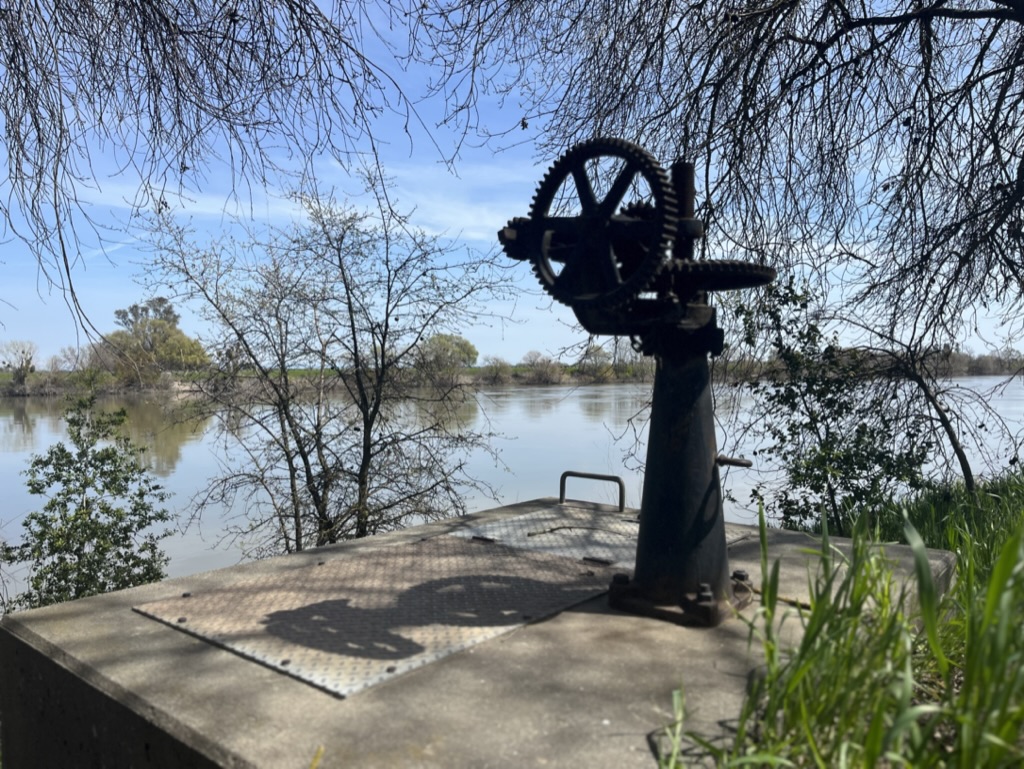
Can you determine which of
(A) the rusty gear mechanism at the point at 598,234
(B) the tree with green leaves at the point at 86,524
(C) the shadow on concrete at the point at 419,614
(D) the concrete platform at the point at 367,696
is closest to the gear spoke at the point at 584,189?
(A) the rusty gear mechanism at the point at 598,234

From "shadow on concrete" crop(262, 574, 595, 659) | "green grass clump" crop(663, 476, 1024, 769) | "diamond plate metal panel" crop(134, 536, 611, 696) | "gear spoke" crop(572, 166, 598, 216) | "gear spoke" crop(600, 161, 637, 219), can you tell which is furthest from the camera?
"gear spoke" crop(572, 166, 598, 216)

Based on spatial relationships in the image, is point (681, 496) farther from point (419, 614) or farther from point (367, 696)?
point (367, 696)

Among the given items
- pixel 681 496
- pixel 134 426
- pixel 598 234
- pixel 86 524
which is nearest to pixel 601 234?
pixel 598 234

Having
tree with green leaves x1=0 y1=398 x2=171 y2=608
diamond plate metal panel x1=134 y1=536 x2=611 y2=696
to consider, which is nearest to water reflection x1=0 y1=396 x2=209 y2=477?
tree with green leaves x1=0 y1=398 x2=171 y2=608

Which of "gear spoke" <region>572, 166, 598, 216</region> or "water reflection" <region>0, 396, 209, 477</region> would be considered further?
"water reflection" <region>0, 396, 209, 477</region>

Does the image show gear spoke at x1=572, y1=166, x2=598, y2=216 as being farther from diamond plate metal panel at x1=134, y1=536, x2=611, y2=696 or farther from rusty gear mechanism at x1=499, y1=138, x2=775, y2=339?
diamond plate metal panel at x1=134, y1=536, x2=611, y2=696

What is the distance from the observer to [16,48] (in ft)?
9.11

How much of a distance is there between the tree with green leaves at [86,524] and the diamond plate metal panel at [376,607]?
375 cm

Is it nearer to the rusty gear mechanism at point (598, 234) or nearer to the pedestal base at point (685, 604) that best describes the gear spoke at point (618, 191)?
the rusty gear mechanism at point (598, 234)

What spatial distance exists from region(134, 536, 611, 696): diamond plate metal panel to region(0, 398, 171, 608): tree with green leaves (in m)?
3.75

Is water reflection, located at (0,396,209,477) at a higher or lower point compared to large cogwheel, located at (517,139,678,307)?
lower

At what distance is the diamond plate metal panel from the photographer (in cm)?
236

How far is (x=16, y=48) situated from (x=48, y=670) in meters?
2.16

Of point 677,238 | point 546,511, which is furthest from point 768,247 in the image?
point 677,238
